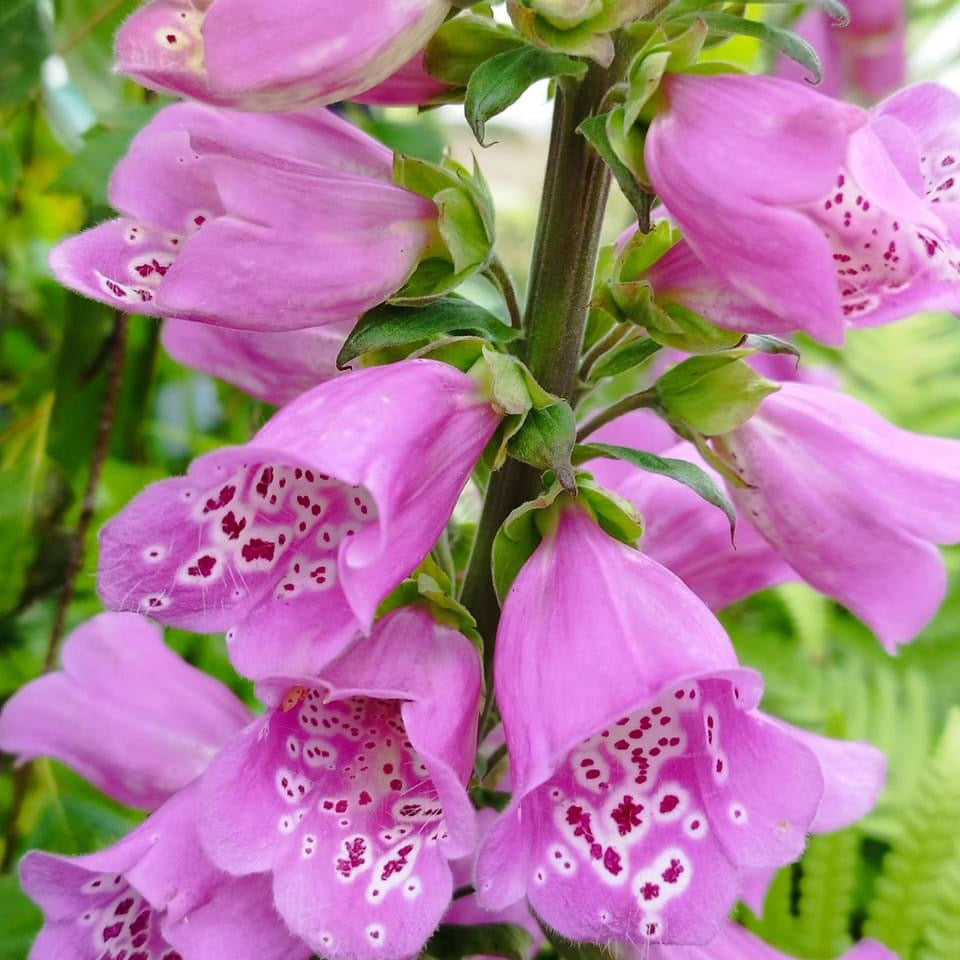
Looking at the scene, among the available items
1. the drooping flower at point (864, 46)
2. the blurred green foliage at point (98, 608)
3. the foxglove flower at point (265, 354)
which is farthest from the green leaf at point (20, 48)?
the drooping flower at point (864, 46)

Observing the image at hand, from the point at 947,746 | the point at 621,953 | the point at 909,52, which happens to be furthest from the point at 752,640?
the point at 909,52

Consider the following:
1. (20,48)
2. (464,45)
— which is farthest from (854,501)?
(20,48)

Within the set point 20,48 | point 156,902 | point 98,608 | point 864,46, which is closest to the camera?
point 156,902

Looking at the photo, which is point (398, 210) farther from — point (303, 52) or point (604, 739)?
point (604, 739)

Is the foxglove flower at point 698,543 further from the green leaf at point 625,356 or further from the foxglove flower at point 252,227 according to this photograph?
the foxglove flower at point 252,227

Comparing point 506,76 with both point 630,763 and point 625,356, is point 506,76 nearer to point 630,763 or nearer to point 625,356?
point 625,356

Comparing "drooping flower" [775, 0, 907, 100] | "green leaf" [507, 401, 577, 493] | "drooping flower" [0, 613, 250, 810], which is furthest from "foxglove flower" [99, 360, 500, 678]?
"drooping flower" [775, 0, 907, 100]
